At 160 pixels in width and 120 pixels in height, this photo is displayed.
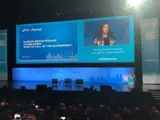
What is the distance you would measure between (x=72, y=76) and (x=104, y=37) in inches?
125

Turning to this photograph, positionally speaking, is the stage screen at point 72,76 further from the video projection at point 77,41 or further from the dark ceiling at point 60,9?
the dark ceiling at point 60,9

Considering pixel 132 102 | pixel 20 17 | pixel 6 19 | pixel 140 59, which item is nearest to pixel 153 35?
pixel 140 59

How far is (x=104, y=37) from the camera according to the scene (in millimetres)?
13375

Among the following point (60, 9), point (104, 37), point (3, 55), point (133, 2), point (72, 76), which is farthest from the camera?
point (3, 55)

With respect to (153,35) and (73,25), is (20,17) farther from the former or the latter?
(153,35)

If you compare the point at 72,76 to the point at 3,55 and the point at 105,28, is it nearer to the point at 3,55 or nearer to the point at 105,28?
the point at 105,28

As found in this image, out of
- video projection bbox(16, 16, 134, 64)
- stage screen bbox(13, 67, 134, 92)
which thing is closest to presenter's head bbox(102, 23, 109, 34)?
video projection bbox(16, 16, 134, 64)

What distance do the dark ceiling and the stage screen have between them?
10.0ft

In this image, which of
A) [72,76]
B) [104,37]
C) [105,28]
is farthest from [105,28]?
[72,76]

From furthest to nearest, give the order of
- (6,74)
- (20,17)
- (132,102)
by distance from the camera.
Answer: (6,74) < (20,17) < (132,102)

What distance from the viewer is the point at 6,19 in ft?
50.5

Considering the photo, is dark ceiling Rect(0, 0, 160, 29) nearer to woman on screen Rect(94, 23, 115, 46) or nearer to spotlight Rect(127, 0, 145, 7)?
spotlight Rect(127, 0, 145, 7)

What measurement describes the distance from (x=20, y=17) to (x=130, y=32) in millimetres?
6561

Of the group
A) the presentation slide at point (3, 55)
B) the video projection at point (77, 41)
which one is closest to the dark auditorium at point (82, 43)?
the video projection at point (77, 41)
